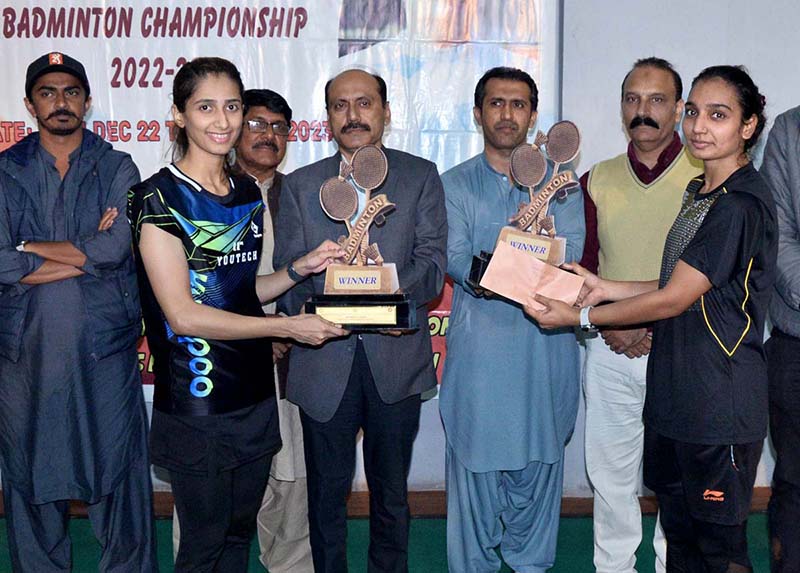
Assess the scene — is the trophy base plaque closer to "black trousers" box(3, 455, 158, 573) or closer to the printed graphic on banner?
"black trousers" box(3, 455, 158, 573)

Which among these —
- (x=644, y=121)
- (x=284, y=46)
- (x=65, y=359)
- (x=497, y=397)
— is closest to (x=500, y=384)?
(x=497, y=397)

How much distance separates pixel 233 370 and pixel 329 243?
598 mm

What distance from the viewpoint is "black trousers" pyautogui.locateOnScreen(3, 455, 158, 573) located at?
3.37 m

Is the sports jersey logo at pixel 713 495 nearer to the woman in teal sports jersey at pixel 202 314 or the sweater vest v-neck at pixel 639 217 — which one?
the sweater vest v-neck at pixel 639 217

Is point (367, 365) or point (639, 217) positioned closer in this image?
point (367, 365)

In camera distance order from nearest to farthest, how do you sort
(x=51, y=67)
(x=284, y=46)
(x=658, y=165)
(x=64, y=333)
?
(x=64, y=333), (x=51, y=67), (x=658, y=165), (x=284, y=46)

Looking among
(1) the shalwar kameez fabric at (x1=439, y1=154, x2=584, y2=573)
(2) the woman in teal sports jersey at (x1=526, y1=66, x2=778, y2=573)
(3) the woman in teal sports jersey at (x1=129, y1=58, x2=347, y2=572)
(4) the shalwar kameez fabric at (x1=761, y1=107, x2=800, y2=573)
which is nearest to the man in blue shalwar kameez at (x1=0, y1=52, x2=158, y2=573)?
(3) the woman in teal sports jersey at (x1=129, y1=58, x2=347, y2=572)

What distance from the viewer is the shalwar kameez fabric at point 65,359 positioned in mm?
3275

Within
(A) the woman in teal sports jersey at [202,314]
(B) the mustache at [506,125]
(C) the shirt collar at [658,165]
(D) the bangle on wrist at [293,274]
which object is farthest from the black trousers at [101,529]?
(C) the shirt collar at [658,165]

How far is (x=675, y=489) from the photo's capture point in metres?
2.78

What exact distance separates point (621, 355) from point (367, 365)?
1.09 metres

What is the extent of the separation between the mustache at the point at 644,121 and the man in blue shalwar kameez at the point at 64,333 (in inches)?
77.8

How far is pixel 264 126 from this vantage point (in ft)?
12.0

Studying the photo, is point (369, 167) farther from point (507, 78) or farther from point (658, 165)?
point (658, 165)
